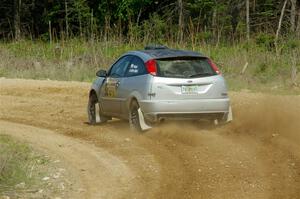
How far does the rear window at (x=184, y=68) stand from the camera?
13.3 m

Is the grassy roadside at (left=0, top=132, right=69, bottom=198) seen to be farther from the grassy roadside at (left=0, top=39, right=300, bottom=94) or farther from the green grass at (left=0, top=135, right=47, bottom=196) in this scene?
the grassy roadside at (left=0, top=39, right=300, bottom=94)

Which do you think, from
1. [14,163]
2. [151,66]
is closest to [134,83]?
[151,66]

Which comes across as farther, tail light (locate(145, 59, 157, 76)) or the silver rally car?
tail light (locate(145, 59, 157, 76))

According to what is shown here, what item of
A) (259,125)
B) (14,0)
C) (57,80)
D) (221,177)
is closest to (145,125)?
(259,125)

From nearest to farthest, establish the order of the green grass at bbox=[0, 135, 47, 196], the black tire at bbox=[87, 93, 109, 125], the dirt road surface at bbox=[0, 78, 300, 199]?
the dirt road surface at bbox=[0, 78, 300, 199] < the green grass at bbox=[0, 135, 47, 196] < the black tire at bbox=[87, 93, 109, 125]

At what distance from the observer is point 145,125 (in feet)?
43.5

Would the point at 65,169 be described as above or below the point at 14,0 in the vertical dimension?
below

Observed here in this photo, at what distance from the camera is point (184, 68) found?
528 inches

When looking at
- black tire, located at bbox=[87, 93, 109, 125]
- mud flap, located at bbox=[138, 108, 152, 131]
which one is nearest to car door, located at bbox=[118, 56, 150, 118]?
mud flap, located at bbox=[138, 108, 152, 131]

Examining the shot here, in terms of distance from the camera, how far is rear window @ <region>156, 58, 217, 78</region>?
13281 mm

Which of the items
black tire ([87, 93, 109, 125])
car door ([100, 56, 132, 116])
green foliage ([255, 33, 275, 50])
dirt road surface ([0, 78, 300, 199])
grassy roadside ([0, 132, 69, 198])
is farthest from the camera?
green foliage ([255, 33, 275, 50])

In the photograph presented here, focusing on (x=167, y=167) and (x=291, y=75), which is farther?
(x=291, y=75)

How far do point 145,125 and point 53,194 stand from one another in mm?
4924

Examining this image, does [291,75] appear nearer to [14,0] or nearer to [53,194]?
[53,194]
